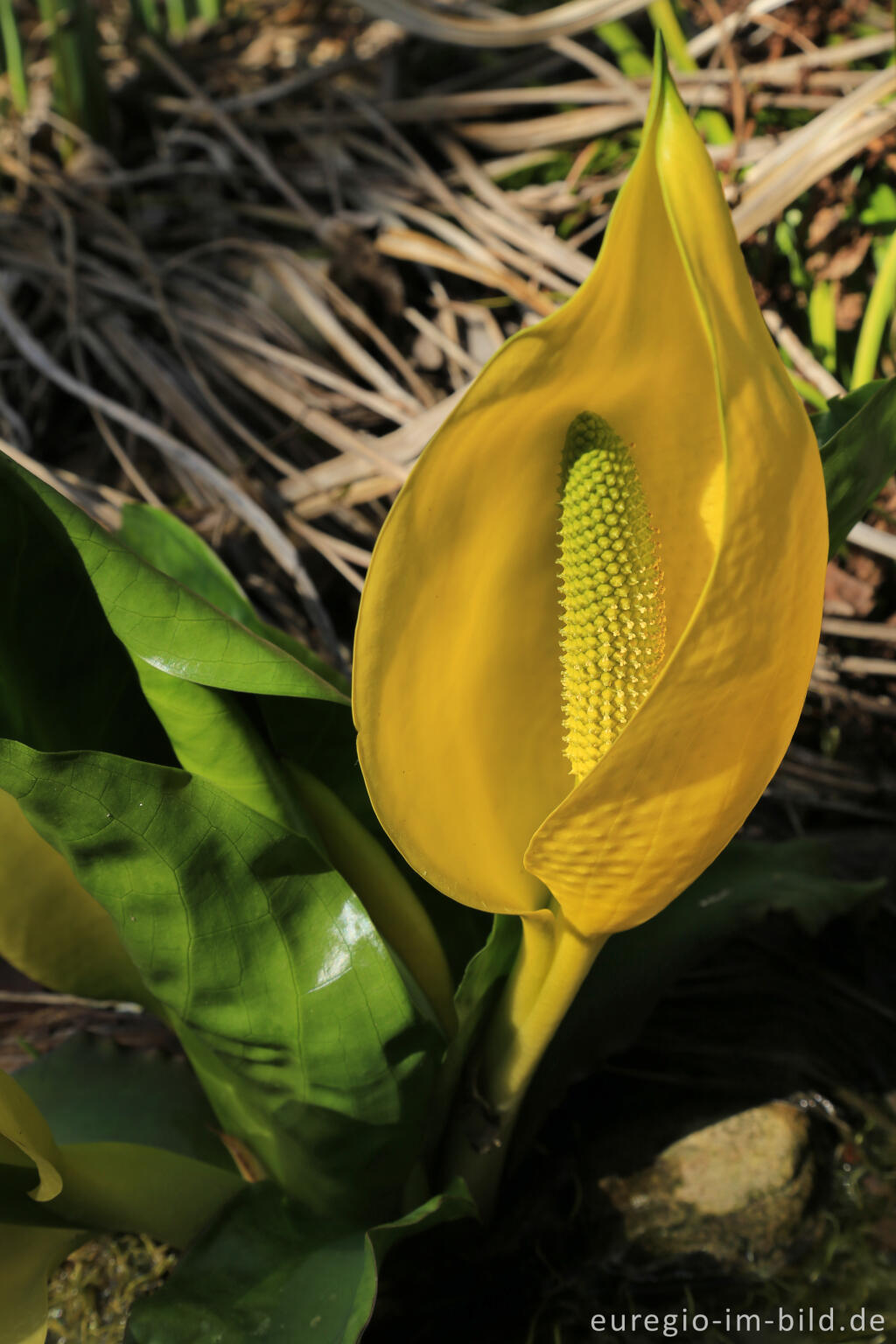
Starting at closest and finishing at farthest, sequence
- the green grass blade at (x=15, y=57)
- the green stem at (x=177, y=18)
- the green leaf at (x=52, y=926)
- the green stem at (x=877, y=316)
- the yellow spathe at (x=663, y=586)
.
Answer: the yellow spathe at (x=663, y=586), the green leaf at (x=52, y=926), the green stem at (x=877, y=316), the green grass blade at (x=15, y=57), the green stem at (x=177, y=18)

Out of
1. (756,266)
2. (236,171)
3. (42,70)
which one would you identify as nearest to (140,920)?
(756,266)

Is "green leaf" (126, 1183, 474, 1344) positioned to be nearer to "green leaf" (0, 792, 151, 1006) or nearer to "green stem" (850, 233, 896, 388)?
"green leaf" (0, 792, 151, 1006)

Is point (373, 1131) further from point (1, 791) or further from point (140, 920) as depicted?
point (1, 791)

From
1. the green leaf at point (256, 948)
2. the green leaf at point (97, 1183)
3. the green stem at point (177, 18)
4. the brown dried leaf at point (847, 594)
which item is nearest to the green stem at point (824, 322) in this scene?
the brown dried leaf at point (847, 594)

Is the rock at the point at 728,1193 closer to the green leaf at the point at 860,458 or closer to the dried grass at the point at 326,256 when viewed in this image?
the green leaf at the point at 860,458

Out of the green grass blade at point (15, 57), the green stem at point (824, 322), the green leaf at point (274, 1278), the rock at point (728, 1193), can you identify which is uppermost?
the green grass blade at point (15, 57)
